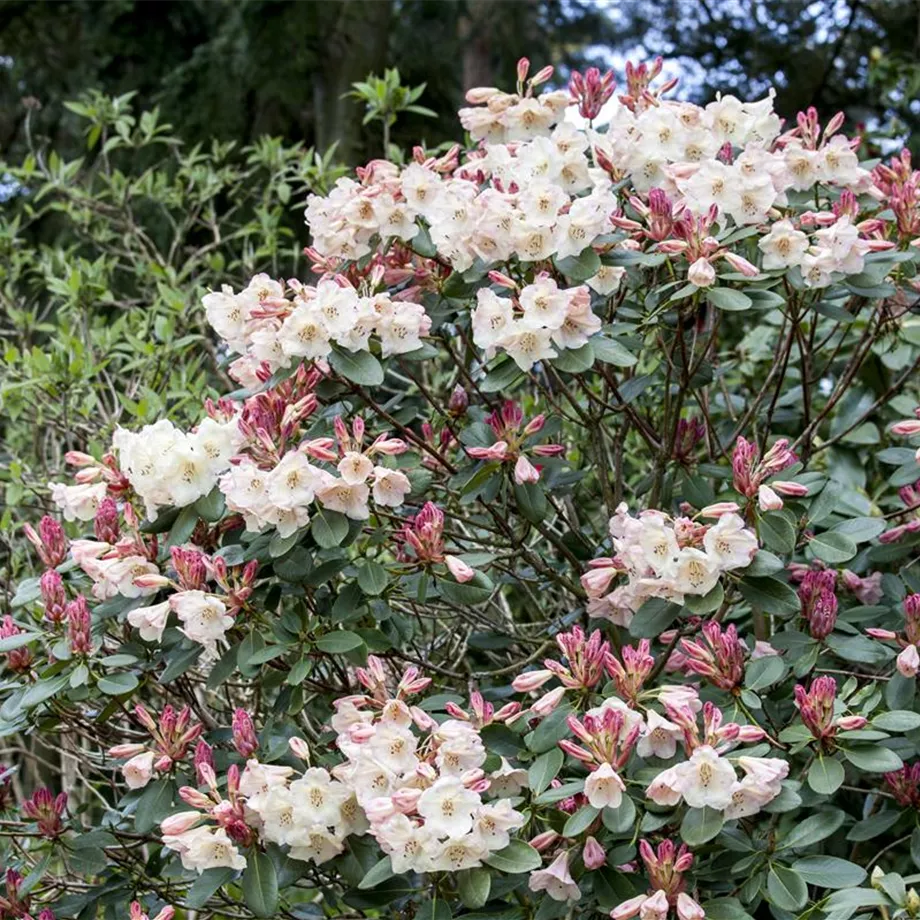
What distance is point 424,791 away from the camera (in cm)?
155

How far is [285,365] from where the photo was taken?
195 centimetres

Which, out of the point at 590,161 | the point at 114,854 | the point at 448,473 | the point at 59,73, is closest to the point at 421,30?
the point at 59,73

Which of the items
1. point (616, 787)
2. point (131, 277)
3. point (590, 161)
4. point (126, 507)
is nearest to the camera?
point (616, 787)

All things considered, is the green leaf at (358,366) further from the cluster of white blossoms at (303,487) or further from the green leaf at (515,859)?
the green leaf at (515,859)

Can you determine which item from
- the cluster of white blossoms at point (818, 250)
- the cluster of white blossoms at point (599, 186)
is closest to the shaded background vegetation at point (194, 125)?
the cluster of white blossoms at point (599, 186)

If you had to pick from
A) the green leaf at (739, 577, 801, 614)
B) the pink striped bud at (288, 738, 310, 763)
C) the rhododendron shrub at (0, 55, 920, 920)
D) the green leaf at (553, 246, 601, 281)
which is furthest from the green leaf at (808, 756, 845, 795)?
the green leaf at (553, 246, 601, 281)

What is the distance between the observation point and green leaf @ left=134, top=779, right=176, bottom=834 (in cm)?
182

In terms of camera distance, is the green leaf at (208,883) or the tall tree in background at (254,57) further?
the tall tree in background at (254,57)

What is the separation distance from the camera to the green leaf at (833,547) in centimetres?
187

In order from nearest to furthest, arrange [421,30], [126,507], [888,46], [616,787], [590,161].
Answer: [616,787]
[126,507]
[590,161]
[421,30]
[888,46]

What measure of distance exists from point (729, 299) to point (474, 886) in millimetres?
912

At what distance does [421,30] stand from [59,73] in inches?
68.5

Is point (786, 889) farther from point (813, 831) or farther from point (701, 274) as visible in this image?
point (701, 274)

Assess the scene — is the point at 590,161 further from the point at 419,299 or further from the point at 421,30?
the point at 421,30
